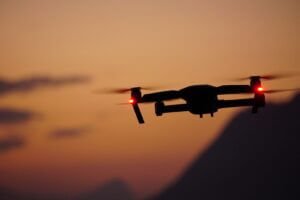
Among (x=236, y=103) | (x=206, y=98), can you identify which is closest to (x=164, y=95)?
(x=206, y=98)

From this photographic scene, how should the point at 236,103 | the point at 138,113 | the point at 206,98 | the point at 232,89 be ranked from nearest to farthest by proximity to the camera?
the point at 232,89
the point at 206,98
the point at 236,103
the point at 138,113

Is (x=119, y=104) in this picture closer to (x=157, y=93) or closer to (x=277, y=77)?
(x=157, y=93)

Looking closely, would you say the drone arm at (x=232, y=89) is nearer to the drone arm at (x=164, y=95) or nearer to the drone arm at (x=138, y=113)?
the drone arm at (x=164, y=95)

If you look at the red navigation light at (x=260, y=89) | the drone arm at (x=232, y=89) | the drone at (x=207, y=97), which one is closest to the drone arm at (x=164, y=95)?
the drone at (x=207, y=97)

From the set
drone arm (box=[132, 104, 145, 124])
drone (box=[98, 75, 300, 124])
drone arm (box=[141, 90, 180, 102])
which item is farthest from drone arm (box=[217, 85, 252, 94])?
drone arm (box=[132, 104, 145, 124])

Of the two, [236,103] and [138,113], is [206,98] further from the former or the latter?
[138,113]

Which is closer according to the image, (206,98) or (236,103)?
(206,98)

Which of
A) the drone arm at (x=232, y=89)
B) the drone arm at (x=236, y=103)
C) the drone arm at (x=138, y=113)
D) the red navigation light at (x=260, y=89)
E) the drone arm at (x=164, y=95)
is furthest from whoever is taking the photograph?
the drone arm at (x=138, y=113)

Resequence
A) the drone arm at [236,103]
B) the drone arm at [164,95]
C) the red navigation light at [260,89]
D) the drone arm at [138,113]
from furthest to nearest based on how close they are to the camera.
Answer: the drone arm at [138,113], the drone arm at [164,95], the drone arm at [236,103], the red navigation light at [260,89]

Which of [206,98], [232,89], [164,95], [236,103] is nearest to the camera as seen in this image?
[232,89]

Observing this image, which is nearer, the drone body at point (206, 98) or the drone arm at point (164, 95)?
the drone body at point (206, 98)
